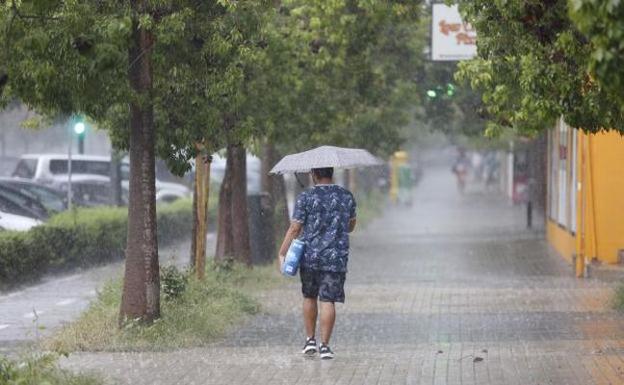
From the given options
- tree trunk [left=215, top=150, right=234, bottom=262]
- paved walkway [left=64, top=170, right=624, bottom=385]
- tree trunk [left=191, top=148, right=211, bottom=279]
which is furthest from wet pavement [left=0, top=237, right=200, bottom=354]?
tree trunk [left=215, top=150, right=234, bottom=262]

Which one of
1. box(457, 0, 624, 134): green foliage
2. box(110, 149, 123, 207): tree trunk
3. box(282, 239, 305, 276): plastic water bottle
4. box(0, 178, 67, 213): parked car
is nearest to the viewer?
box(457, 0, 624, 134): green foliage

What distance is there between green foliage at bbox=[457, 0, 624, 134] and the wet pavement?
446cm

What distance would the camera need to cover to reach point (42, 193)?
25953 millimetres

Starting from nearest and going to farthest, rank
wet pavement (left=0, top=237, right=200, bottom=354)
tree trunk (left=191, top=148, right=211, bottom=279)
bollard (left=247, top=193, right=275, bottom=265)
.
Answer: wet pavement (left=0, top=237, right=200, bottom=354) → tree trunk (left=191, top=148, right=211, bottom=279) → bollard (left=247, top=193, right=275, bottom=265)

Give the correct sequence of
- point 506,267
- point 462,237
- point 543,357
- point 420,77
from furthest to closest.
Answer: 1. point 462,237
2. point 420,77
3. point 506,267
4. point 543,357

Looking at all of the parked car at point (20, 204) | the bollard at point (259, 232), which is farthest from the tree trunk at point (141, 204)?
the parked car at point (20, 204)

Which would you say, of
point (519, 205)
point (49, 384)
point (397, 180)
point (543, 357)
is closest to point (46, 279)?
point (543, 357)

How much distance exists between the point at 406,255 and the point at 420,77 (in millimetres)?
4336

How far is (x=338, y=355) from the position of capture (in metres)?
11.8

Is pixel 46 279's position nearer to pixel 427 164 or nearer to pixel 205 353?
pixel 205 353

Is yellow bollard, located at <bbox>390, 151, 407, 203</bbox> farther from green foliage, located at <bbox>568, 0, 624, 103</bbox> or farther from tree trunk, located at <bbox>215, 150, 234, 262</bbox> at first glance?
green foliage, located at <bbox>568, 0, 624, 103</bbox>

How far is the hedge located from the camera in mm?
18422

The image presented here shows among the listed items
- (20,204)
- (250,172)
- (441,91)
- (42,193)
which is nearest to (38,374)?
(20,204)

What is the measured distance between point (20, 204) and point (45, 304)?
7345 mm
